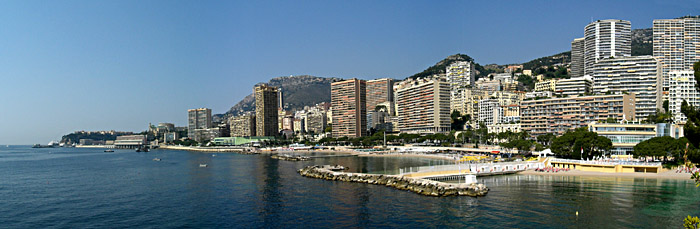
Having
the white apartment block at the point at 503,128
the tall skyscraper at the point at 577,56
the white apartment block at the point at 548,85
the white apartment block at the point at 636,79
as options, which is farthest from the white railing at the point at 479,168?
the tall skyscraper at the point at 577,56

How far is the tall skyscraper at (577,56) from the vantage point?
6752 inches

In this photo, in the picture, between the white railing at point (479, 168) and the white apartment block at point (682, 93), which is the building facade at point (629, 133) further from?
the white apartment block at point (682, 93)

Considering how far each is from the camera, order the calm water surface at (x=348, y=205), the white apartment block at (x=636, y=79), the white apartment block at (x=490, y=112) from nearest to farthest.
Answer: the calm water surface at (x=348, y=205)
the white apartment block at (x=636, y=79)
the white apartment block at (x=490, y=112)

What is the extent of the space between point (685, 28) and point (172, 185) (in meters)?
164

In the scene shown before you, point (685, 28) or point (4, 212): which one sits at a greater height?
point (685, 28)

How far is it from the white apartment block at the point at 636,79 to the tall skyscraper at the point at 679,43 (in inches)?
1405

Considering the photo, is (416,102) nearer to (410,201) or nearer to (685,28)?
(685,28)

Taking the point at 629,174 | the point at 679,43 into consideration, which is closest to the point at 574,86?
the point at 679,43

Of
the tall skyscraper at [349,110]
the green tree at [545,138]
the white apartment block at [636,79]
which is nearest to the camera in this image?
the green tree at [545,138]

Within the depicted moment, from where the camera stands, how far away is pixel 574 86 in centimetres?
13100

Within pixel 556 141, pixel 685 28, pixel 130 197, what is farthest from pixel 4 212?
pixel 685 28

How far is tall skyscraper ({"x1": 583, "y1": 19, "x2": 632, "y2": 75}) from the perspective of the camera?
151 meters

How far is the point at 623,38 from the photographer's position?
15325 cm

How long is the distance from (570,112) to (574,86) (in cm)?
3191
